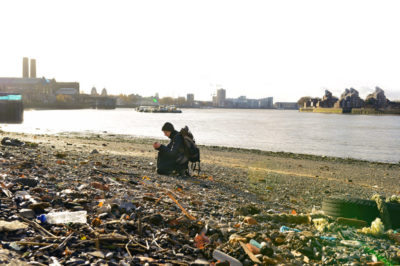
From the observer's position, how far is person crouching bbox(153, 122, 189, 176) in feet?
37.2

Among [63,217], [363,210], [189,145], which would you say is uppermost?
[189,145]

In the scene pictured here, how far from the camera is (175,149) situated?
1139 centimetres

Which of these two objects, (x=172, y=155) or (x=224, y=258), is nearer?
(x=224, y=258)

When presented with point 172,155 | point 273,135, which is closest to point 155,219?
point 172,155

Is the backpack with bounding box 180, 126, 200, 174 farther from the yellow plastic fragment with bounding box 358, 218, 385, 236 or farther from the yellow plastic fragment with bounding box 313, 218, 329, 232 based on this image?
the yellow plastic fragment with bounding box 358, 218, 385, 236

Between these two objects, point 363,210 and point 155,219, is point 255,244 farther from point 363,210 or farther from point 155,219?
point 363,210

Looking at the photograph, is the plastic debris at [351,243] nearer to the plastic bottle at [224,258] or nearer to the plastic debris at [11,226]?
the plastic bottle at [224,258]

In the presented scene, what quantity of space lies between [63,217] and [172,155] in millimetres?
6132

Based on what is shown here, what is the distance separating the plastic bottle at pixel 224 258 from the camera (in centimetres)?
475

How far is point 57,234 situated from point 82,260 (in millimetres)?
896

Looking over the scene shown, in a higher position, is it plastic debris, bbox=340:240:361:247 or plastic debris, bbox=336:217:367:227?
plastic debris, bbox=340:240:361:247

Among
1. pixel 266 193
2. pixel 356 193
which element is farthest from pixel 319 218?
pixel 356 193

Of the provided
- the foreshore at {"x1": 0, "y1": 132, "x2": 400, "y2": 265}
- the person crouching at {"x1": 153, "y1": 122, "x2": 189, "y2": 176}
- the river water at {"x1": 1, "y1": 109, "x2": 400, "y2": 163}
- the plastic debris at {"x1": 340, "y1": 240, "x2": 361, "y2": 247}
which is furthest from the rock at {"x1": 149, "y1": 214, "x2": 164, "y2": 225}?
the river water at {"x1": 1, "y1": 109, "x2": 400, "y2": 163}

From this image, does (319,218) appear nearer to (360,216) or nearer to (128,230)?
(360,216)
